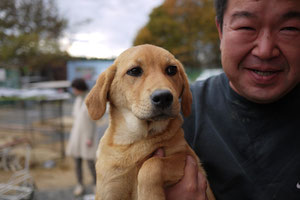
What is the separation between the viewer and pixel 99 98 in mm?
2068

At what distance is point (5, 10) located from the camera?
21.2 m

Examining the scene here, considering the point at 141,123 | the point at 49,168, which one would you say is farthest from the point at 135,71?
the point at 49,168

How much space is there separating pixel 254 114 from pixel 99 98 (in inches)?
51.5

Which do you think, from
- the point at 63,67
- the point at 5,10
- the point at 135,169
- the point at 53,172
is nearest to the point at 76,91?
the point at 53,172

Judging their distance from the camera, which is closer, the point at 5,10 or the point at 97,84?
the point at 97,84

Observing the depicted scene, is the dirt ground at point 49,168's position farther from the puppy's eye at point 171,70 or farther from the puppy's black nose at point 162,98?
the puppy's black nose at point 162,98

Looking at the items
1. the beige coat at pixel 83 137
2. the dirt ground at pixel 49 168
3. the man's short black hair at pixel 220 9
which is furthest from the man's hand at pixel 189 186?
the dirt ground at pixel 49 168

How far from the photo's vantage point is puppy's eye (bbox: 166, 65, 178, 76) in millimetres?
2109

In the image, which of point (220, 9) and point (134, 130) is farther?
point (134, 130)

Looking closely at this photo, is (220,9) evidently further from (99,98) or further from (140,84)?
(99,98)

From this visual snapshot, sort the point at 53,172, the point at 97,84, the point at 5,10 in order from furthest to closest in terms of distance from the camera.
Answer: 1. the point at 5,10
2. the point at 53,172
3. the point at 97,84

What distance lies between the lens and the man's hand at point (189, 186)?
1.71 metres

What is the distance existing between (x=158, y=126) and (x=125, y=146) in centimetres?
33

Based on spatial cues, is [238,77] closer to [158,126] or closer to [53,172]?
[158,126]
